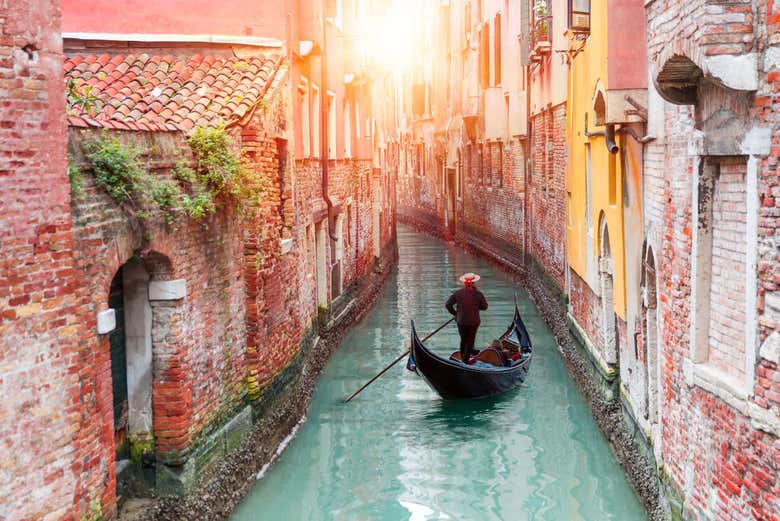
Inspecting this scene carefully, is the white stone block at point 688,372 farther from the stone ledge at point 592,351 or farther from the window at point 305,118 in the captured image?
the window at point 305,118

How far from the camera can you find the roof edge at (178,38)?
9.61 m

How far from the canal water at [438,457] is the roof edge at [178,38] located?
382 centimetres

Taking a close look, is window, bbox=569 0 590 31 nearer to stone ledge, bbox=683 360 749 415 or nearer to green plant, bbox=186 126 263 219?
green plant, bbox=186 126 263 219

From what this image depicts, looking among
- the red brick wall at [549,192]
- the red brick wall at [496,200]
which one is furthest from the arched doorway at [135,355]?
the red brick wall at [496,200]

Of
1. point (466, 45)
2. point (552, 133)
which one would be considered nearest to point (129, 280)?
point (552, 133)

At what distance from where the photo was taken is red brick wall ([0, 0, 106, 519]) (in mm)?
4316

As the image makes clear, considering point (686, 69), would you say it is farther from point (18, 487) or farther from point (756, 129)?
point (18, 487)

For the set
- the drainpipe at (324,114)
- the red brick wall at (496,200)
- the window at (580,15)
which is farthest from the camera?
the red brick wall at (496,200)

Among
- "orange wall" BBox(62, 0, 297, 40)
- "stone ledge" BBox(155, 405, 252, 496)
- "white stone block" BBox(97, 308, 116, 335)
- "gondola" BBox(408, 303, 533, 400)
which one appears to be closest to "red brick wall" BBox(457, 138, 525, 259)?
"gondola" BBox(408, 303, 533, 400)

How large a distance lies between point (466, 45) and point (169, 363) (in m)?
21.4

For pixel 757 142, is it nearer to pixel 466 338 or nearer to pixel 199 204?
pixel 199 204

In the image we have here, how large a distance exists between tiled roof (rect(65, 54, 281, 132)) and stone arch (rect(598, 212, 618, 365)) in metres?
3.75

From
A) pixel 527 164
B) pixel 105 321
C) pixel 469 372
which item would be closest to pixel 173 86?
pixel 105 321

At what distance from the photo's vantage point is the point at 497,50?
22047mm
